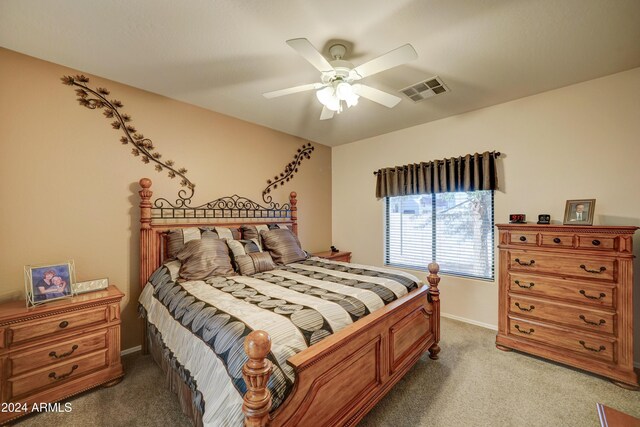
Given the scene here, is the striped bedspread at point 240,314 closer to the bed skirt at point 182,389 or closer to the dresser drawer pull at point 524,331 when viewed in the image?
the bed skirt at point 182,389

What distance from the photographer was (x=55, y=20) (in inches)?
67.7

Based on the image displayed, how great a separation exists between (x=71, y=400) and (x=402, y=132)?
174 inches

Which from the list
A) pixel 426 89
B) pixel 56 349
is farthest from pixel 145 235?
pixel 426 89

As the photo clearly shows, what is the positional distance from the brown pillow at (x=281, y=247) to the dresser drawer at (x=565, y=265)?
2.25 m

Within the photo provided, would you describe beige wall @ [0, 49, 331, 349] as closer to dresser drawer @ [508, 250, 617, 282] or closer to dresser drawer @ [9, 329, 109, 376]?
dresser drawer @ [9, 329, 109, 376]

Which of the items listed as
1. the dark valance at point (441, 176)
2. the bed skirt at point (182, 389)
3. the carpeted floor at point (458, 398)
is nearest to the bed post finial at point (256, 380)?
the bed skirt at point (182, 389)

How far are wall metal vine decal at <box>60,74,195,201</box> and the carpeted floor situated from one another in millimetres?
1808

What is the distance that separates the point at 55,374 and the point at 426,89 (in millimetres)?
3858

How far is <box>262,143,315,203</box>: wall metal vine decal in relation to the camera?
3.79m

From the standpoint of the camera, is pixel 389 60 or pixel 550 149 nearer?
pixel 389 60

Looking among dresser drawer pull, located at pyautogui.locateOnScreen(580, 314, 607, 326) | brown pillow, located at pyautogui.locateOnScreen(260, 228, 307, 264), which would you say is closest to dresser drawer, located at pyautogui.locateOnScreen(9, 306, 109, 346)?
brown pillow, located at pyautogui.locateOnScreen(260, 228, 307, 264)

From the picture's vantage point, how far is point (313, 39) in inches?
74.6

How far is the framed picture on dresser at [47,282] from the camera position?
1862 mm

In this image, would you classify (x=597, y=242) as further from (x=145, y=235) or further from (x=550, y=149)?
(x=145, y=235)
